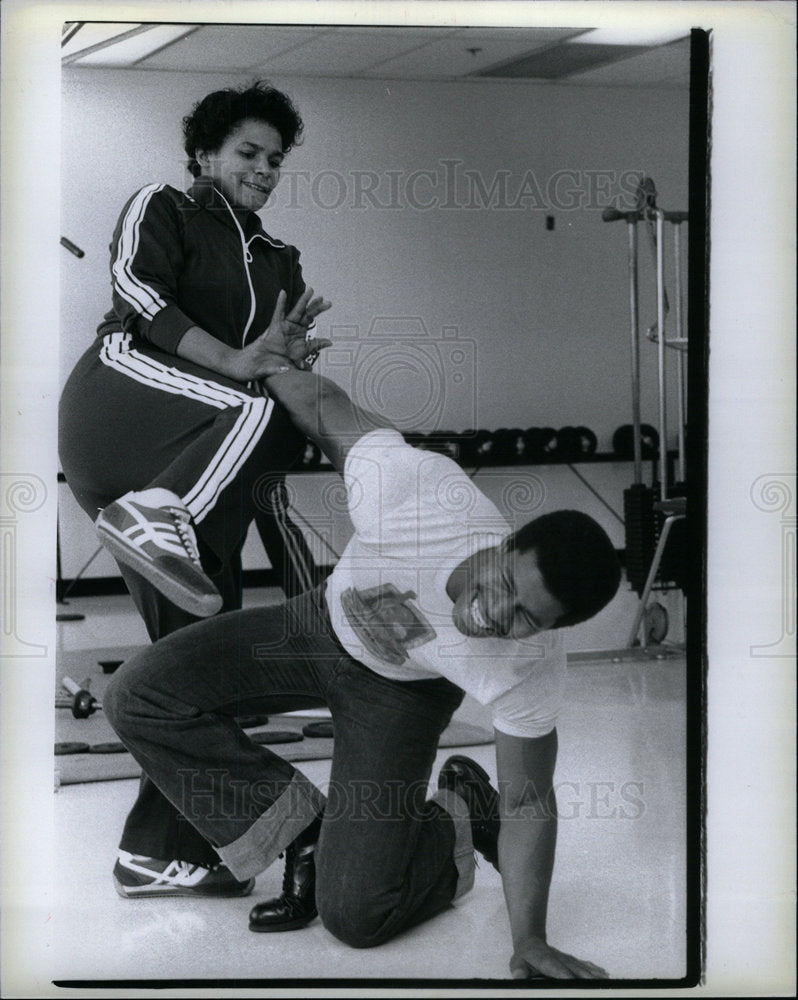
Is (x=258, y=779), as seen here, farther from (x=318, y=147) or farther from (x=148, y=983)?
(x=318, y=147)

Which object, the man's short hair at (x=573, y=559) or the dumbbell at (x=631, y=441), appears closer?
the man's short hair at (x=573, y=559)

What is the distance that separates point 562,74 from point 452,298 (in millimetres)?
515

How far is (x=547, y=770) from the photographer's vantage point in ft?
8.09

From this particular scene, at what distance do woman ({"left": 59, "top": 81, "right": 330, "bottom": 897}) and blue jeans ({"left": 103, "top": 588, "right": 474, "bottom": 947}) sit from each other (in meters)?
0.09

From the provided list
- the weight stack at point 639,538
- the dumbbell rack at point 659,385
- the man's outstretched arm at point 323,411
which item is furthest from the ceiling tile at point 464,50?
the weight stack at point 639,538

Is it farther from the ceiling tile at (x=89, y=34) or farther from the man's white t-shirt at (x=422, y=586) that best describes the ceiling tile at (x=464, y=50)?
the man's white t-shirt at (x=422, y=586)

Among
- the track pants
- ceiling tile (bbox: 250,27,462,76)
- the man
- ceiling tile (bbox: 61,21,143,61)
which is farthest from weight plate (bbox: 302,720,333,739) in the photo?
ceiling tile (bbox: 61,21,143,61)

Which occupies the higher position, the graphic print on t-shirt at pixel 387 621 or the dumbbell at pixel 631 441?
the dumbbell at pixel 631 441

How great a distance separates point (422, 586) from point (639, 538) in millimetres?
458

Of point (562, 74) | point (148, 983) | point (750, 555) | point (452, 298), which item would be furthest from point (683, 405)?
point (148, 983)

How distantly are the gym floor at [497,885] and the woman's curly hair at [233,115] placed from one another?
0.93 m

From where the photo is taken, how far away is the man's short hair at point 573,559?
238cm

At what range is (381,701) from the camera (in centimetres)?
244
